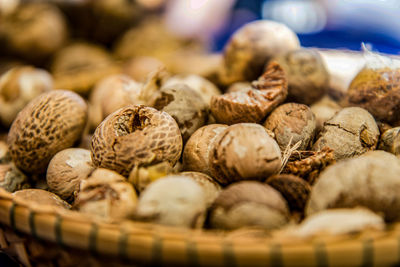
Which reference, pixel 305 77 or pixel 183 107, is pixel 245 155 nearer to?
pixel 183 107

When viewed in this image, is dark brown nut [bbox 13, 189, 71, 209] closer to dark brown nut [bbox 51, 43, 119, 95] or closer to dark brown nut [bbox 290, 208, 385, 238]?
dark brown nut [bbox 290, 208, 385, 238]

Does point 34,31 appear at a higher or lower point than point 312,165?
higher

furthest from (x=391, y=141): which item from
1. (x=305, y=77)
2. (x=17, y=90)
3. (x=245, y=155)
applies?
(x=17, y=90)

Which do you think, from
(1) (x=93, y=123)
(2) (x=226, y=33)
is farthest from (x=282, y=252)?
(2) (x=226, y=33)

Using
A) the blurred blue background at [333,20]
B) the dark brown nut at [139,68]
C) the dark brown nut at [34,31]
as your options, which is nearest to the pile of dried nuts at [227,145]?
the dark brown nut at [139,68]

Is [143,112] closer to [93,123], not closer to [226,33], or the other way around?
[93,123]

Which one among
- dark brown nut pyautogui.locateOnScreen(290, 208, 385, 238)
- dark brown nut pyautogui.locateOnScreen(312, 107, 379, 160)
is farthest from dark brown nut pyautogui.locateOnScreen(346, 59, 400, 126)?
dark brown nut pyautogui.locateOnScreen(290, 208, 385, 238)
